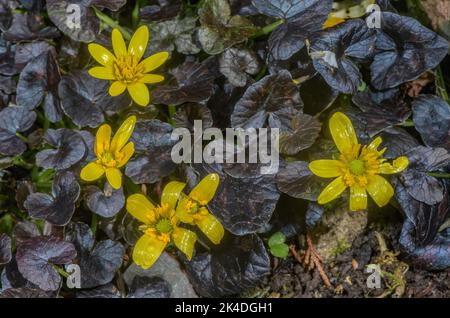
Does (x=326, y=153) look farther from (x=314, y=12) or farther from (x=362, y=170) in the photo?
(x=314, y=12)

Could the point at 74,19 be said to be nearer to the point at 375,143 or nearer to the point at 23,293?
the point at 23,293

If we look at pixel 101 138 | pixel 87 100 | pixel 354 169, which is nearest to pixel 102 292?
pixel 101 138

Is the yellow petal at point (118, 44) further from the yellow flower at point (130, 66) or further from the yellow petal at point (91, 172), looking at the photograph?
the yellow petal at point (91, 172)

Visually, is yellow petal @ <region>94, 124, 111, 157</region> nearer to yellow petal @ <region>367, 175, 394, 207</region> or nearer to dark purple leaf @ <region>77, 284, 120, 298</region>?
dark purple leaf @ <region>77, 284, 120, 298</region>

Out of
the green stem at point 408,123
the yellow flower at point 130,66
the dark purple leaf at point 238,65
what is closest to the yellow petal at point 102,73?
the yellow flower at point 130,66

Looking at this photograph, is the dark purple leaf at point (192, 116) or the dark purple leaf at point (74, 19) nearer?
the dark purple leaf at point (192, 116)

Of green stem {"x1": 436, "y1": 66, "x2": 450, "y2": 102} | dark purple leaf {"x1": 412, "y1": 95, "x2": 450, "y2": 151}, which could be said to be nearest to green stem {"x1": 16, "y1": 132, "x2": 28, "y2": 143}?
dark purple leaf {"x1": 412, "y1": 95, "x2": 450, "y2": 151}
